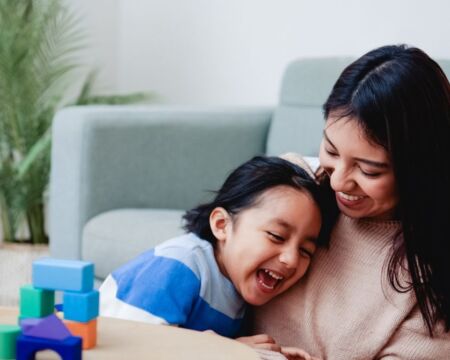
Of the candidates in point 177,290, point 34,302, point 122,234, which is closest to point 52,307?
point 34,302

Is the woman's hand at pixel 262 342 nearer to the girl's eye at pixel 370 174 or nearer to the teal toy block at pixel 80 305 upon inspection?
the girl's eye at pixel 370 174

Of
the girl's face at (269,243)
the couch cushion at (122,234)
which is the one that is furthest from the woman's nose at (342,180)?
the couch cushion at (122,234)

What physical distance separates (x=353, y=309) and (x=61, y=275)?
30.7 inches

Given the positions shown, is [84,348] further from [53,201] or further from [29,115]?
[29,115]

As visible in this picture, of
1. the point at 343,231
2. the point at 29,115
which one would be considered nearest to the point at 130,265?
the point at 343,231

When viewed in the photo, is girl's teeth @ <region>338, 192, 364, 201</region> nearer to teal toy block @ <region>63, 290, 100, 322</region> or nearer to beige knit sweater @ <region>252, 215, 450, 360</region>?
beige knit sweater @ <region>252, 215, 450, 360</region>

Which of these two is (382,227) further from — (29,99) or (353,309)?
(29,99)

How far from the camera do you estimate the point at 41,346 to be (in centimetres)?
88

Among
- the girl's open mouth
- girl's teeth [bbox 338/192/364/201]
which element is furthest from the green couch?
girl's teeth [bbox 338/192/364/201]

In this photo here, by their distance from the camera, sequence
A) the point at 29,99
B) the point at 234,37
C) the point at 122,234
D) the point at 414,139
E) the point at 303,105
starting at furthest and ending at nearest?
the point at 234,37 < the point at 29,99 < the point at 303,105 < the point at 122,234 < the point at 414,139

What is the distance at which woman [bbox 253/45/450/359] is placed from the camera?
1.41 metres

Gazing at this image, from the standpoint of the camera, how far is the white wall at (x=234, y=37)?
9.09 ft

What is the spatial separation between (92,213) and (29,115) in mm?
1053

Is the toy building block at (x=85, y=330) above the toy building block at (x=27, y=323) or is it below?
below
